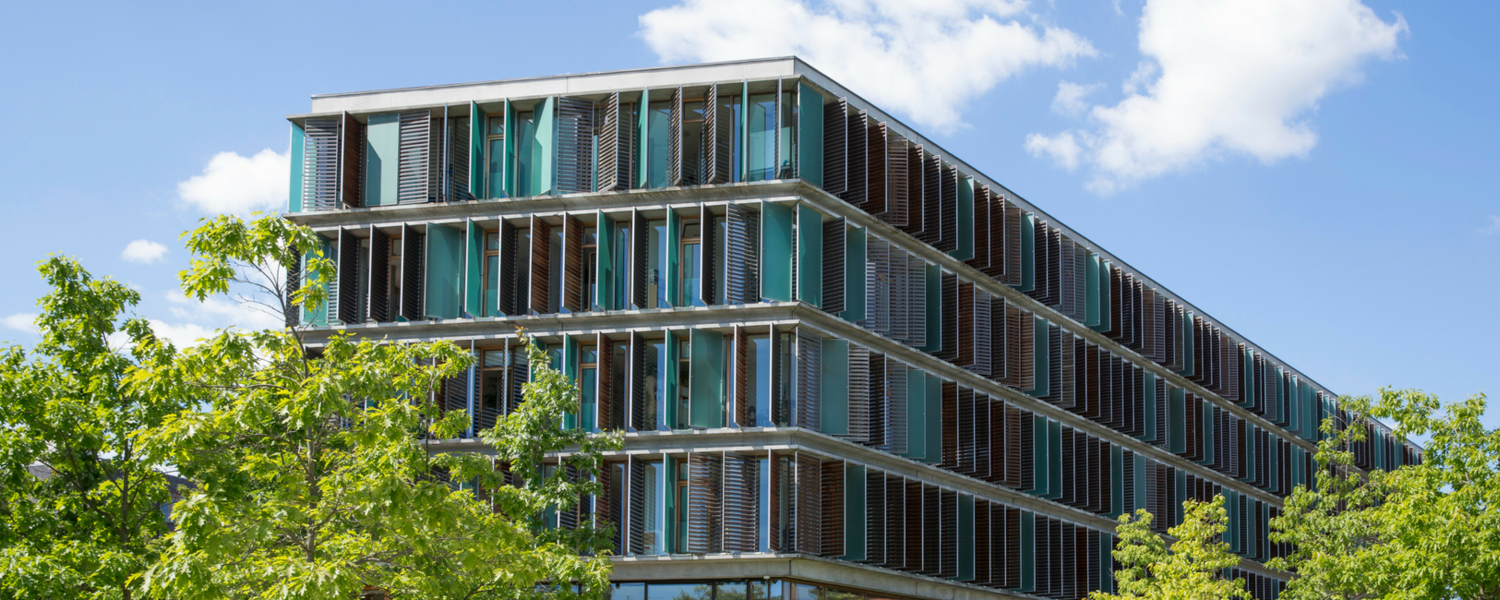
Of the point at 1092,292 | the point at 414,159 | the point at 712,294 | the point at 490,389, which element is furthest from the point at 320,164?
the point at 1092,292

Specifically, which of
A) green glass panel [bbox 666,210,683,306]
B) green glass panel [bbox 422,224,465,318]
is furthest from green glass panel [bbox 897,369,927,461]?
green glass panel [bbox 422,224,465,318]

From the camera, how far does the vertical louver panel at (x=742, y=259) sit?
39.7 meters

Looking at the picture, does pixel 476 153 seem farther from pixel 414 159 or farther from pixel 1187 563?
pixel 1187 563

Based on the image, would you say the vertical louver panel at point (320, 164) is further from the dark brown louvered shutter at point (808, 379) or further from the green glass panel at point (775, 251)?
the dark brown louvered shutter at point (808, 379)

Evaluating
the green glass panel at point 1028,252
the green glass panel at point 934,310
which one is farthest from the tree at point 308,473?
the green glass panel at point 1028,252

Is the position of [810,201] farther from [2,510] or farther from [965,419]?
[2,510]

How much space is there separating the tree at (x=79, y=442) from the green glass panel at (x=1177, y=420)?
45.1 meters

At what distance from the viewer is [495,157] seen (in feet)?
140

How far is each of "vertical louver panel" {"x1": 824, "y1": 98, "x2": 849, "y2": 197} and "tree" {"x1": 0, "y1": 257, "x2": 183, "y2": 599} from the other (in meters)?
18.3

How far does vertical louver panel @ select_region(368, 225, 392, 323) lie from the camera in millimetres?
42188

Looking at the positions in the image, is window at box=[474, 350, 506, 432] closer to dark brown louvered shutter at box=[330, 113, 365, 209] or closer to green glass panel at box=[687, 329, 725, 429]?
green glass panel at box=[687, 329, 725, 429]

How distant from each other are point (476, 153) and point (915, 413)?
1403 cm

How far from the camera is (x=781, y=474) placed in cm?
3884

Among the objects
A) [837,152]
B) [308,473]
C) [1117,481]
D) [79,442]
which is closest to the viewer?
[308,473]
